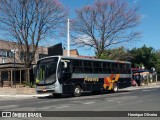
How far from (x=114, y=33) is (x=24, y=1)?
14778 mm

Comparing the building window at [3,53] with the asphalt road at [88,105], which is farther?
the building window at [3,53]

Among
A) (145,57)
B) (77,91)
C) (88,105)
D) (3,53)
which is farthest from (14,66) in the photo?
(145,57)

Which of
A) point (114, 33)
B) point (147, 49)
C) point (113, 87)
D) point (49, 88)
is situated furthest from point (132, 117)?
point (147, 49)

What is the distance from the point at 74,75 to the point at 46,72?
2.25m

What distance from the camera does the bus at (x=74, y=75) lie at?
27188 mm

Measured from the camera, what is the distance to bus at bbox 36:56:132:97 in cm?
2719

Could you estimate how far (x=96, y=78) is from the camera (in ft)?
102

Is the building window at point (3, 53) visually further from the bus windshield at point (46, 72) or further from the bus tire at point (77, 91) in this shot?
the bus tire at point (77, 91)

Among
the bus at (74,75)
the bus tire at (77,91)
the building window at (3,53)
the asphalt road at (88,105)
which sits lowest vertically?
the asphalt road at (88,105)

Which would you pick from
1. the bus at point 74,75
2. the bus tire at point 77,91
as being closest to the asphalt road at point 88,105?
the bus at point 74,75

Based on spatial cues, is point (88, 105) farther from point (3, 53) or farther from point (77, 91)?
point (3, 53)

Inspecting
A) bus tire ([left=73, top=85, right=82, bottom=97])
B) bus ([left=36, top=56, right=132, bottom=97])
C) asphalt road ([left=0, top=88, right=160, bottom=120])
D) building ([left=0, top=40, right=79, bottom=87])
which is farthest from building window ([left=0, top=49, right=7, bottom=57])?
asphalt road ([left=0, top=88, right=160, bottom=120])

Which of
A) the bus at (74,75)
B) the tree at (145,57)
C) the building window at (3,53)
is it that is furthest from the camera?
the tree at (145,57)

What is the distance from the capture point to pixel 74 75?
28.4 metres
